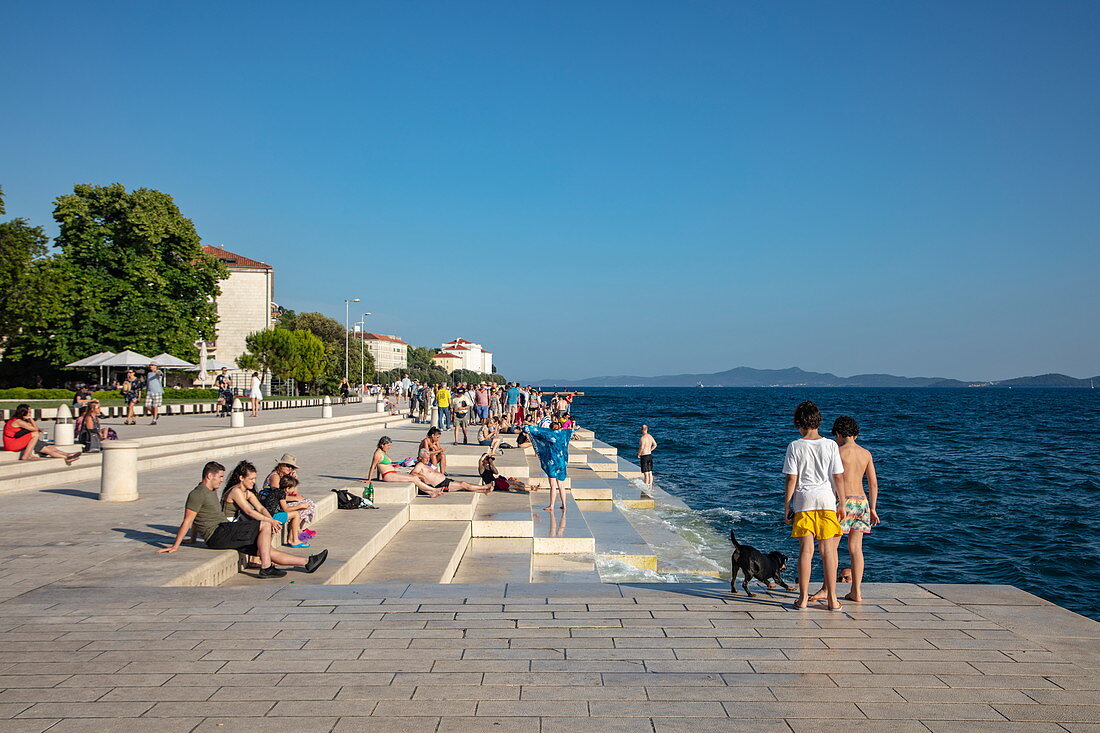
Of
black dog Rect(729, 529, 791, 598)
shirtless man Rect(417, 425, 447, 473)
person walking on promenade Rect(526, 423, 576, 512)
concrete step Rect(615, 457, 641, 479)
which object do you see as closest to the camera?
black dog Rect(729, 529, 791, 598)

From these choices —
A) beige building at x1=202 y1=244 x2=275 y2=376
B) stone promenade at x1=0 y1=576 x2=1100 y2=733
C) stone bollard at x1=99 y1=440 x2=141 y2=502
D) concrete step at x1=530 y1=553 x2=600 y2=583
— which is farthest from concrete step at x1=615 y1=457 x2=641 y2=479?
beige building at x1=202 y1=244 x2=275 y2=376

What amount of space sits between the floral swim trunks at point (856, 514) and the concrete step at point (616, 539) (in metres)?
5.03

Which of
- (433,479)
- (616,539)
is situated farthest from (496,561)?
(433,479)

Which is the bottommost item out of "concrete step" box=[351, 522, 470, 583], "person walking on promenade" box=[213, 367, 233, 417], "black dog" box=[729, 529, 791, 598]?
"concrete step" box=[351, 522, 470, 583]

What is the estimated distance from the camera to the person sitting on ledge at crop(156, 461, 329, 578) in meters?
7.34

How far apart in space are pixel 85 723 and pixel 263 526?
144 inches

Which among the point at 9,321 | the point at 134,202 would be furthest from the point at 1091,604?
the point at 134,202

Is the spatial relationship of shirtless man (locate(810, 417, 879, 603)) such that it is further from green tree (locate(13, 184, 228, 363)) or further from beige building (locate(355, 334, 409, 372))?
beige building (locate(355, 334, 409, 372))

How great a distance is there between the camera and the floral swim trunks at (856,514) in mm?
6023

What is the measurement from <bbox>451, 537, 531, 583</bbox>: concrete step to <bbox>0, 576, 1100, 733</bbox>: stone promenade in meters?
2.81

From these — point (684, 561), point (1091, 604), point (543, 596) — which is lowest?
point (1091, 604)

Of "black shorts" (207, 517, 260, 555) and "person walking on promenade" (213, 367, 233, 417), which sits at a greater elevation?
"person walking on promenade" (213, 367, 233, 417)

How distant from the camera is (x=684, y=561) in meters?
12.0

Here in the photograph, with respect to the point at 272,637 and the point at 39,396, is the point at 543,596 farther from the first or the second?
the point at 39,396
